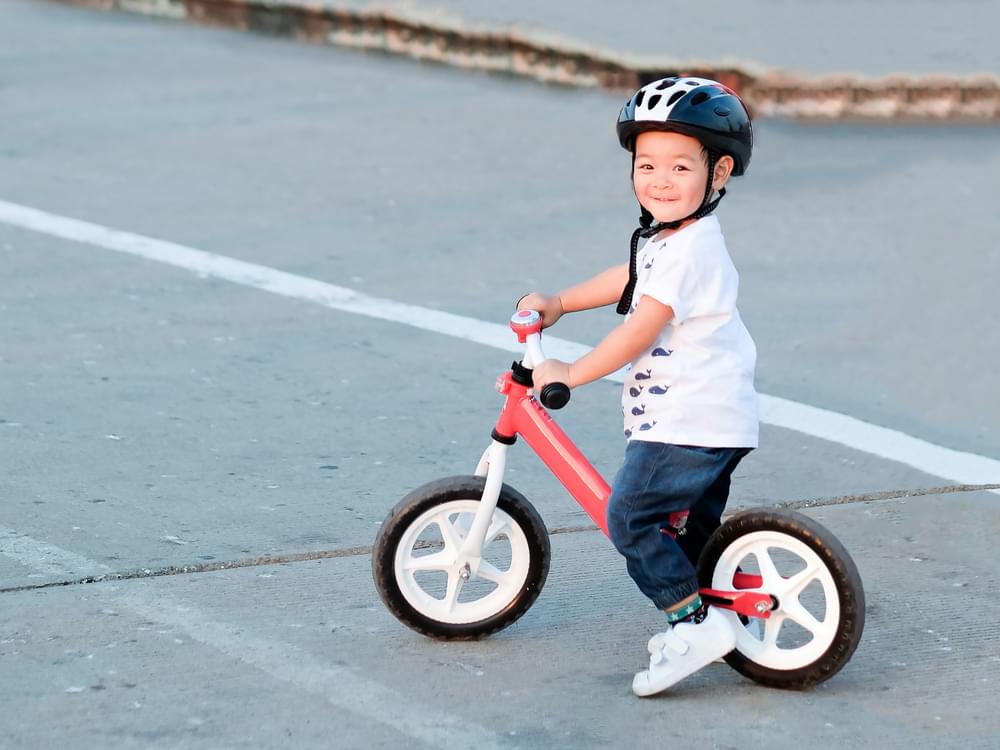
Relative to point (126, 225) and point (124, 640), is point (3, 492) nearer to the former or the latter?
point (124, 640)

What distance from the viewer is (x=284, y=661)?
4.07 metres

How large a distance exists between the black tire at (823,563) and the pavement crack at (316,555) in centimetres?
16

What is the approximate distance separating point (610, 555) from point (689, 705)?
933 millimetres

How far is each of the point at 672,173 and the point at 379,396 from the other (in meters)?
2.42

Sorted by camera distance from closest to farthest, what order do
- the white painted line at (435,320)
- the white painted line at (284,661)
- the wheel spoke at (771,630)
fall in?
the white painted line at (284,661)
the wheel spoke at (771,630)
the white painted line at (435,320)

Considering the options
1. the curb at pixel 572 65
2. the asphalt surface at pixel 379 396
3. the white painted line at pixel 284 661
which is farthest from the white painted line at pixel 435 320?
the curb at pixel 572 65

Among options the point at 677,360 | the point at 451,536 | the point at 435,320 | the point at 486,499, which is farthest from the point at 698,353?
the point at 435,320

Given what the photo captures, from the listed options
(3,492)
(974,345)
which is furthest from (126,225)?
(974,345)

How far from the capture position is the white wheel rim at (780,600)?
3.89m

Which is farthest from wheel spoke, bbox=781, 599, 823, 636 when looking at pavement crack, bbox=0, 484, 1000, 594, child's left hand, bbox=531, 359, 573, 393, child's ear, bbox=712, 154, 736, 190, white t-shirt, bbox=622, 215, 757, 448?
child's ear, bbox=712, 154, 736, 190

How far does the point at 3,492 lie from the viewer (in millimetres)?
5082

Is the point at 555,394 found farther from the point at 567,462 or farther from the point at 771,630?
the point at 771,630

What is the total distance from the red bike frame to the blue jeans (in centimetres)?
6

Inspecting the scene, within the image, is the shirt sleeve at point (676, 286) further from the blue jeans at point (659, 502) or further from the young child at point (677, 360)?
the blue jeans at point (659, 502)
